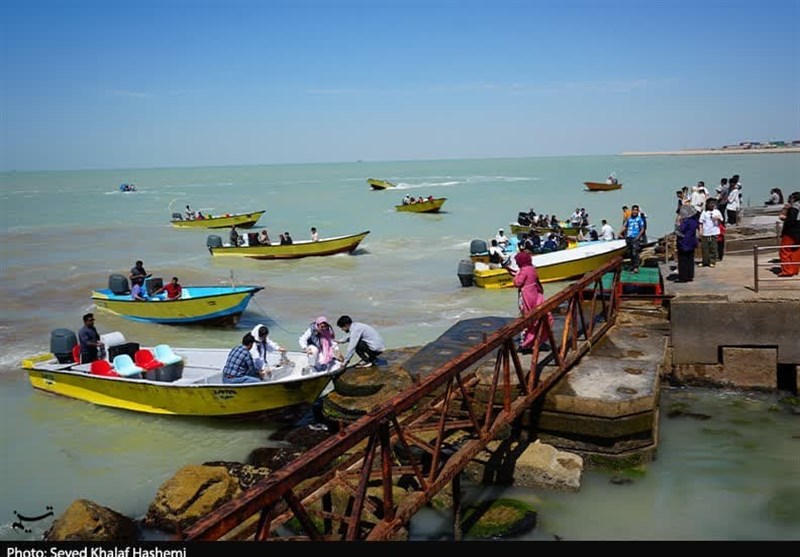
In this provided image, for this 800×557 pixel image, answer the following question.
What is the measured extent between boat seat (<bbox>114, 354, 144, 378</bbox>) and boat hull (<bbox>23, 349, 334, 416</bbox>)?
1.14 feet

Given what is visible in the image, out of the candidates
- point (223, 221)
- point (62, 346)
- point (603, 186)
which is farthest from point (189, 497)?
point (603, 186)

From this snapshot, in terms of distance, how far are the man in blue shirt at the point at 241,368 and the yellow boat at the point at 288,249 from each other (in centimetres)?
2166

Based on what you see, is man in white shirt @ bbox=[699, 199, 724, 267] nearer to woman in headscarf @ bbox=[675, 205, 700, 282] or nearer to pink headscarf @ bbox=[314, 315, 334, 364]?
woman in headscarf @ bbox=[675, 205, 700, 282]

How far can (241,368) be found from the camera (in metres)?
11.7

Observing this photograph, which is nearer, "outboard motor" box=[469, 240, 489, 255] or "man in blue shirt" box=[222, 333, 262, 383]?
"man in blue shirt" box=[222, 333, 262, 383]

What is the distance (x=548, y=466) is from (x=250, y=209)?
82.7 metres

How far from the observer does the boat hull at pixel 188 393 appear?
37.7 ft

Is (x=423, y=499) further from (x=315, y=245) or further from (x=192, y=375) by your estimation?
(x=315, y=245)

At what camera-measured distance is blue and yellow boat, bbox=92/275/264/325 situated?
64.4 feet

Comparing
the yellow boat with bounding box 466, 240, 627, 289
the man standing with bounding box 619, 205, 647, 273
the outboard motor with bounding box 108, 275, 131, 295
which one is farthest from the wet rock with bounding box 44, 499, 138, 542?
the yellow boat with bounding box 466, 240, 627, 289

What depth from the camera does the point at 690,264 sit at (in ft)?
43.2

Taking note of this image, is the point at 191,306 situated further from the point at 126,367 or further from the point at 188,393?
the point at 188,393

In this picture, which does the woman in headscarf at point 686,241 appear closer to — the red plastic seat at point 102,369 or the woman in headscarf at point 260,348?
the woman in headscarf at point 260,348

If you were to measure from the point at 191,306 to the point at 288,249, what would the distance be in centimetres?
1390
